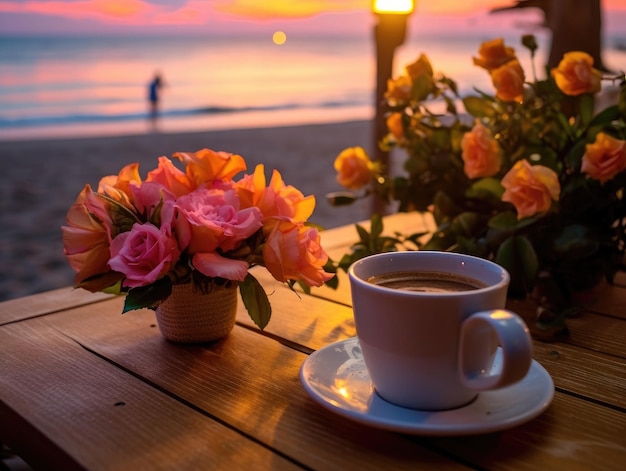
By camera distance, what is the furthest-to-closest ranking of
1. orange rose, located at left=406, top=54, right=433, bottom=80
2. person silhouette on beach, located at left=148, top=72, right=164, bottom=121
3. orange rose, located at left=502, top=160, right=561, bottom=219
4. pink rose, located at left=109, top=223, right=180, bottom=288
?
1. person silhouette on beach, located at left=148, top=72, right=164, bottom=121
2. orange rose, located at left=406, top=54, right=433, bottom=80
3. orange rose, located at left=502, top=160, right=561, bottom=219
4. pink rose, located at left=109, top=223, right=180, bottom=288

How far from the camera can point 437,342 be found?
0.54 meters

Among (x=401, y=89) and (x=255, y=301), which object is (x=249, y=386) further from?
(x=401, y=89)

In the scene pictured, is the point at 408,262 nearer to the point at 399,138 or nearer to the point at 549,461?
the point at 549,461

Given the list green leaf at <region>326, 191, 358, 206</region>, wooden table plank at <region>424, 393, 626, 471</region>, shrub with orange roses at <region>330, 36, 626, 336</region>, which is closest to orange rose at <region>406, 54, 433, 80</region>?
shrub with orange roses at <region>330, 36, 626, 336</region>

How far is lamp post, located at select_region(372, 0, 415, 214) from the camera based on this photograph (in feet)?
6.77

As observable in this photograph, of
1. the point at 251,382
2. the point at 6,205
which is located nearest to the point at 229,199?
the point at 251,382

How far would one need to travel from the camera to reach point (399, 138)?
123 centimetres

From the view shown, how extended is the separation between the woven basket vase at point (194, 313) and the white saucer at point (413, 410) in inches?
5.9

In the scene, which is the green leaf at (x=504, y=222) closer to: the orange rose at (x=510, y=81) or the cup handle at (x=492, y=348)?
the orange rose at (x=510, y=81)

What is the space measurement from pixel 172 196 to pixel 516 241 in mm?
461

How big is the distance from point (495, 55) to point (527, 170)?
0.29 m

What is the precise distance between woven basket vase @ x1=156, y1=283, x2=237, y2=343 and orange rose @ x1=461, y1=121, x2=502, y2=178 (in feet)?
1.41

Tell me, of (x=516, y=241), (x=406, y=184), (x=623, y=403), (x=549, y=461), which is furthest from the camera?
(x=406, y=184)

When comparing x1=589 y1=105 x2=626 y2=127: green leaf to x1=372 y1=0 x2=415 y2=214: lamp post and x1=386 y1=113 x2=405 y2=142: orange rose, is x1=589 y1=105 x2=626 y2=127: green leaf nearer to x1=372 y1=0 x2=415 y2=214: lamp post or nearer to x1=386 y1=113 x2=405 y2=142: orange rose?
x1=386 y1=113 x2=405 y2=142: orange rose
